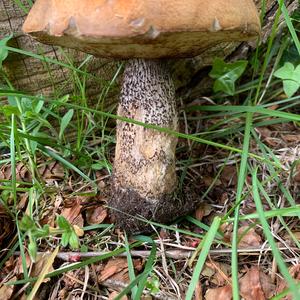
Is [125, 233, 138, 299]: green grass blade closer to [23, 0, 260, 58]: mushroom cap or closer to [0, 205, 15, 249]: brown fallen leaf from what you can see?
[0, 205, 15, 249]: brown fallen leaf

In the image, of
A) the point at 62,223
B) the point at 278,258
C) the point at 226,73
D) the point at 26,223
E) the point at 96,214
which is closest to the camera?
the point at 278,258

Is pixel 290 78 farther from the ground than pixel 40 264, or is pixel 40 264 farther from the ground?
pixel 290 78

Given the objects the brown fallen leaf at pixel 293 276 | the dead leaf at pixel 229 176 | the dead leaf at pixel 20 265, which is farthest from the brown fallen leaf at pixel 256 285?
the dead leaf at pixel 20 265

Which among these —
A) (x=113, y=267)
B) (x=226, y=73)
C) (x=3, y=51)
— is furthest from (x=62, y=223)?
(x=226, y=73)

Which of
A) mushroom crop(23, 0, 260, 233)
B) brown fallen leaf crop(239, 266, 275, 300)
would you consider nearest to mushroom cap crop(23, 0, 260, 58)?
mushroom crop(23, 0, 260, 233)

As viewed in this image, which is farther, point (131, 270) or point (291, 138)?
point (291, 138)

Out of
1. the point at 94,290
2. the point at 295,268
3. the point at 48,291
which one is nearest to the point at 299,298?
the point at 295,268

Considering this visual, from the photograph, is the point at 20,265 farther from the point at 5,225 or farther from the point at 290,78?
the point at 290,78
